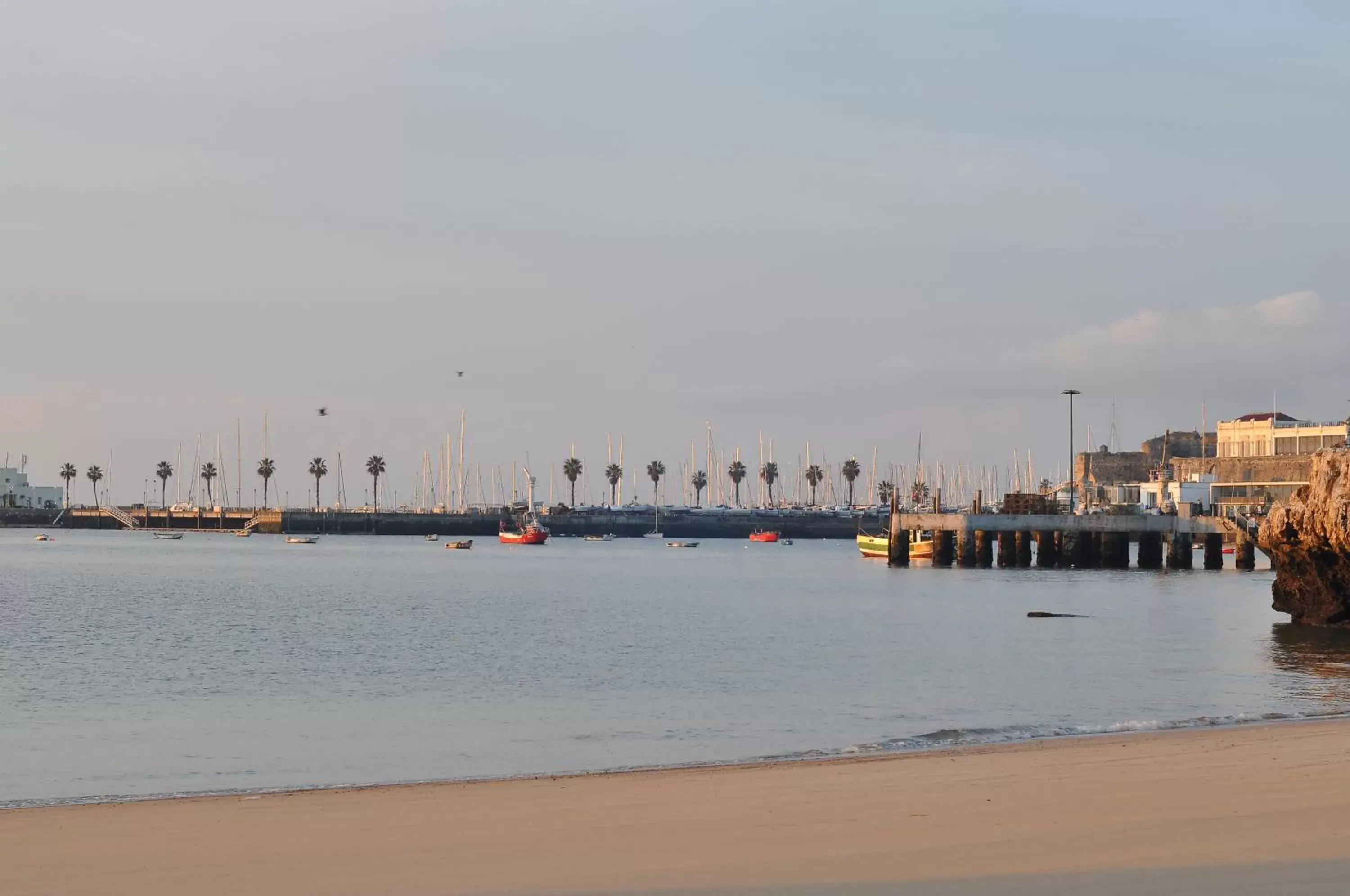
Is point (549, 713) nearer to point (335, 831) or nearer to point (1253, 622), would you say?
point (335, 831)

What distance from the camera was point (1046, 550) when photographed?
101 metres

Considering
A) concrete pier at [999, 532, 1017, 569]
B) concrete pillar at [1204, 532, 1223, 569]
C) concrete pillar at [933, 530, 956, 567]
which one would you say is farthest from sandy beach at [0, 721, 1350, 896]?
concrete pillar at [1204, 532, 1223, 569]

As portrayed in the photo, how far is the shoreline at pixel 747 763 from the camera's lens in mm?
19453

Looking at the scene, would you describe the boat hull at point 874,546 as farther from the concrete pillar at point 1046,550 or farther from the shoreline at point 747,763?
the shoreline at point 747,763

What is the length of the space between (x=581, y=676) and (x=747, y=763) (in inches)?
643

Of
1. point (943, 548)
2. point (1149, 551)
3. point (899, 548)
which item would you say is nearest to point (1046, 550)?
point (943, 548)

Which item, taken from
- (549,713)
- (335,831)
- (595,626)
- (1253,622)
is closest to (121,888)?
(335,831)

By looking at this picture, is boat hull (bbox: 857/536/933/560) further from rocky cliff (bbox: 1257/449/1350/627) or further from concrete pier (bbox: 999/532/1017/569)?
rocky cliff (bbox: 1257/449/1350/627)

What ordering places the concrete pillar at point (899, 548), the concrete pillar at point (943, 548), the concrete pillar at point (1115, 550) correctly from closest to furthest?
1. the concrete pillar at point (1115, 550)
2. the concrete pillar at point (943, 548)
3. the concrete pillar at point (899, 548)

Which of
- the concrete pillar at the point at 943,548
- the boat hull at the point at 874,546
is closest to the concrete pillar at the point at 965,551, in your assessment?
the concrete pillar at the point at 943,548

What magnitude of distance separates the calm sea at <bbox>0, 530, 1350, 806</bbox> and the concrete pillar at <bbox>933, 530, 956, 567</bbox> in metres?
17.8

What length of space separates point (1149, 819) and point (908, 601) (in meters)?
56.6

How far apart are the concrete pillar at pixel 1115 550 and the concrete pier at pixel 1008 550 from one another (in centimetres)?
579

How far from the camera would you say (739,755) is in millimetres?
24266
